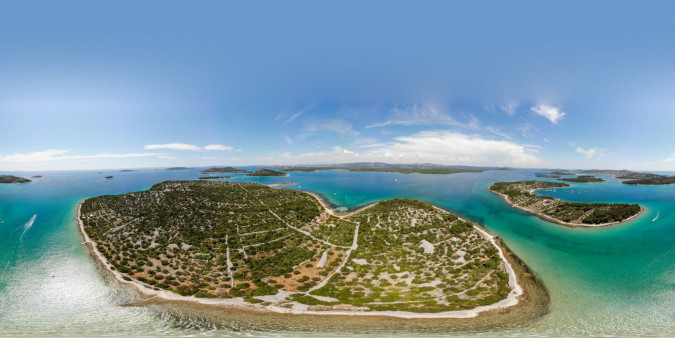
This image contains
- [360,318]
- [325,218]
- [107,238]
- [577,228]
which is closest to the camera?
[360,318]

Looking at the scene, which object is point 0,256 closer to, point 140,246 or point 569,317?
point 140,246

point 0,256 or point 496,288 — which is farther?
point 0,256

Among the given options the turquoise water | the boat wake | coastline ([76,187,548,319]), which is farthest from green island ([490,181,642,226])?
the boat wake

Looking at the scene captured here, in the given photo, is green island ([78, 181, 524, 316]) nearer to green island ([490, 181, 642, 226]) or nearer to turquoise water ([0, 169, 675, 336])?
turquoise water ([0, 169, 675, 336])

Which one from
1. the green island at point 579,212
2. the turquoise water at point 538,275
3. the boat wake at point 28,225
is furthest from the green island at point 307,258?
the green island at point 579,212

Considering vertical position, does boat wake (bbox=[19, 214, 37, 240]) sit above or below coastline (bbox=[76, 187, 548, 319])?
below

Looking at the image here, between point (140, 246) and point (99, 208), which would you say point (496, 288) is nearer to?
point (140, 246)

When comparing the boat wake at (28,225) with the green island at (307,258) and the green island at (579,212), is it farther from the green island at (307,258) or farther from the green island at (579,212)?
the green island at (579,212)

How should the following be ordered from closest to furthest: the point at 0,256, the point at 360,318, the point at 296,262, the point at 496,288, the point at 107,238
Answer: the point at 360,318 < the point at 496,288 < the point at 296,262 < the point at 0,256 < the point at 107,238

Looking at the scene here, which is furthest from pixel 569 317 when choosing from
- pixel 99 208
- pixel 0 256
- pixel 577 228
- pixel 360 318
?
pixel 99 208
